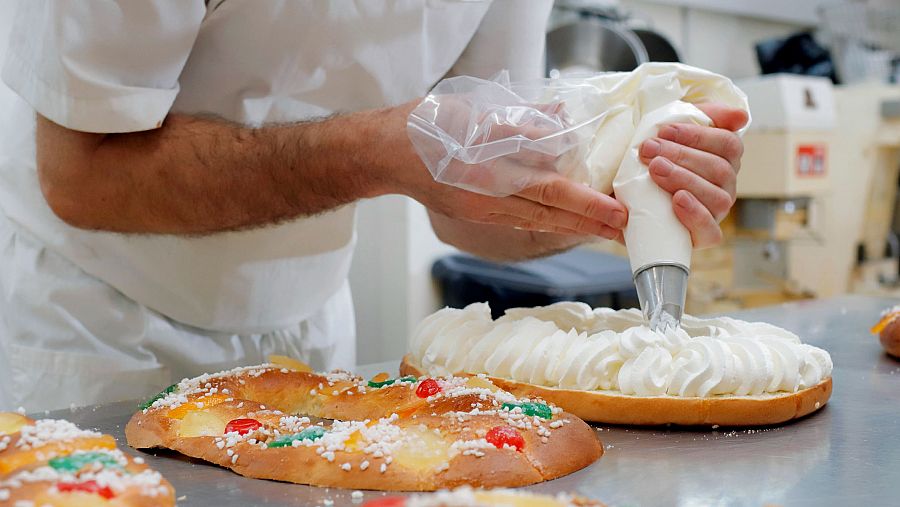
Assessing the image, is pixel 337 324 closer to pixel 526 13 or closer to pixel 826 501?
pixel 526 13

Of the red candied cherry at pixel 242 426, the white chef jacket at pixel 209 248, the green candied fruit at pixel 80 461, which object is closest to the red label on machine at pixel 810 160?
the white chef jacket at pixel 209 248

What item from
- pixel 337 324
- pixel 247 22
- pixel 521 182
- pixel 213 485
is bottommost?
pixel 337 324

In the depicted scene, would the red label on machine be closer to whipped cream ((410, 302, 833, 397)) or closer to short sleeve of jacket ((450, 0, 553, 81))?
short sleeve of jacket ((450, 0, 553, 81))

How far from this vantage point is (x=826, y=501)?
0.80 metres

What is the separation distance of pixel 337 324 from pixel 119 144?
569 mm

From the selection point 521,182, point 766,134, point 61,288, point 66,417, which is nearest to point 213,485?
point 66,417

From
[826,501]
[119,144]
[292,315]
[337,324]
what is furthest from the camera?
[337,324]

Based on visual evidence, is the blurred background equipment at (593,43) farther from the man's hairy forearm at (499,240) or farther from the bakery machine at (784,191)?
the man's hairy forearm at (499,240)

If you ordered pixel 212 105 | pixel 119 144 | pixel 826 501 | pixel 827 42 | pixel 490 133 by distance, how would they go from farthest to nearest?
1. pixel 827 42
2. pixel 212 105
3. pixel 119 144
4. pixel 490 133
5. pixel 826 501

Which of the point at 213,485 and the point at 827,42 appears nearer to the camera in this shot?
the point at 213,485

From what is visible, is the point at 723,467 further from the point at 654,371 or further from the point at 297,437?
the point at 297,437

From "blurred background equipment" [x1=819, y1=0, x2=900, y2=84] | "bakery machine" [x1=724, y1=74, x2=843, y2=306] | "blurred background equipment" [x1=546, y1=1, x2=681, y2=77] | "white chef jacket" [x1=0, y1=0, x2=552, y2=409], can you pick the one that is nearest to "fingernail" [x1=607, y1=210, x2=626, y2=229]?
"white chef jacket" [x1=0, y1=0, x2=552, y2=409]

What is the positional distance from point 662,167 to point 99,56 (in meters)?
0.72

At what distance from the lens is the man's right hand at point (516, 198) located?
109cm
